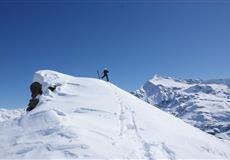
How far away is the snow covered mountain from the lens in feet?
57.5

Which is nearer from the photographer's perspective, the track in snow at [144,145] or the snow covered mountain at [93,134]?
the snow covered mountain at [93,134]

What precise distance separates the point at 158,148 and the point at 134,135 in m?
2.13

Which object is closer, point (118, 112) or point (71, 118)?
point (71, 118)

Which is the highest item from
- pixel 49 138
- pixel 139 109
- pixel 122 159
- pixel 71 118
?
pixel 139 109

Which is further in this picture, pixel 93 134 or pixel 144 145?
pixel 93 134

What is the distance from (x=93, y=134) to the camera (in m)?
19.8

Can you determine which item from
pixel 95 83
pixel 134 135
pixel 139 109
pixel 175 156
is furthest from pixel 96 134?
pixel 95 83

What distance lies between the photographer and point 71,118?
22.4 meters

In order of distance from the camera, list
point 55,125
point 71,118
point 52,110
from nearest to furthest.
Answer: point 55,125 < point 71,118 < point 52,110

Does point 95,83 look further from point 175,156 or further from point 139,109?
point 175,156

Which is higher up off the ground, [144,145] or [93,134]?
[93,134]

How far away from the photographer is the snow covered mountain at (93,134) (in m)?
17.5

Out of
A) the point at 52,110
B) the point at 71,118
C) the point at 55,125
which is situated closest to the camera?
the point at 55,125

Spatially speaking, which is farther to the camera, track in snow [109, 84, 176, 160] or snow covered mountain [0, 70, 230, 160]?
track in snow [109, 84, 176, 160]
